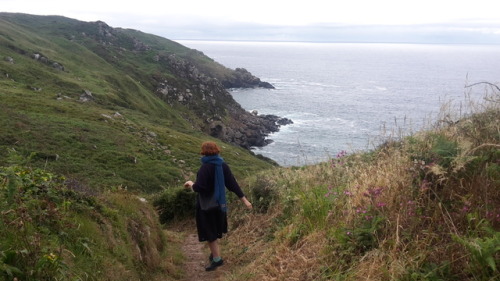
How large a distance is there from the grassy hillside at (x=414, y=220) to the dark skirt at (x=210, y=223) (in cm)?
143

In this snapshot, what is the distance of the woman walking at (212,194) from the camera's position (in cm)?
711

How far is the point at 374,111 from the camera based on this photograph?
85.6 meters

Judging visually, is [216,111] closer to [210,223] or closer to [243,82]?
[243,82]

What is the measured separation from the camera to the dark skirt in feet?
24.2

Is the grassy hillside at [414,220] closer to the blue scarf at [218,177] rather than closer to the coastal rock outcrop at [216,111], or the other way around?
the blue scarf at [218,177]

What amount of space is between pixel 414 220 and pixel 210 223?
13.2 ft

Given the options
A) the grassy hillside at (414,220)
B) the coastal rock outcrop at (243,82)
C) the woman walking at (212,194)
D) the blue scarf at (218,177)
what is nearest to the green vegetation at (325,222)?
the grassy hillside at (414,220)

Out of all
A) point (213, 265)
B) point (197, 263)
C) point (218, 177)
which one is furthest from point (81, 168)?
point (218, 177)

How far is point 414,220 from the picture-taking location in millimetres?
4297

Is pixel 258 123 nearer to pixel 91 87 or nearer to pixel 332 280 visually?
pixel 91 87

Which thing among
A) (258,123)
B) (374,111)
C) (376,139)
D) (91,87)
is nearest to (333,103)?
(374,111)

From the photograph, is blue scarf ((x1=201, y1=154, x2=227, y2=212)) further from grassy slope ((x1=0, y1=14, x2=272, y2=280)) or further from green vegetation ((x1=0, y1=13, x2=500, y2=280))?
grassy slope ((x1=0, y1=14, x2=272, y2=280))

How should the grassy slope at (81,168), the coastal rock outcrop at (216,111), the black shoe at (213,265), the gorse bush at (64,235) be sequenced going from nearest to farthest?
the gorse bush at (64,235) < the grassy slope at (81,168) < the black shoe at (213,265) < the coastal rock outcrop at (216,111)

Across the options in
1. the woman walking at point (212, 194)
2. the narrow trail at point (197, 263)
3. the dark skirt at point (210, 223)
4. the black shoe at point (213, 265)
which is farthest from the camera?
the black shoe at point (213, 265)
